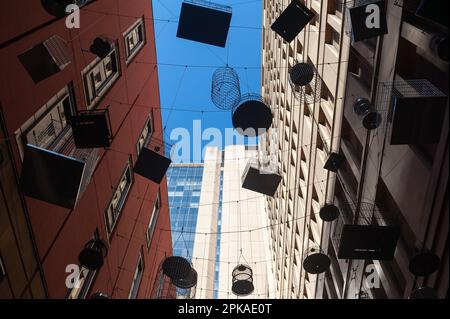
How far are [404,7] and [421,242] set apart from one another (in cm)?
439

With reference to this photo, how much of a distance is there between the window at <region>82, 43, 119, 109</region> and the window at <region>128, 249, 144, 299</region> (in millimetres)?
8292

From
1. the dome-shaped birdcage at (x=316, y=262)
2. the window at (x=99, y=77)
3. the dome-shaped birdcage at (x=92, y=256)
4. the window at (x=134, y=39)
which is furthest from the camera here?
the window at (x=134, y=39)

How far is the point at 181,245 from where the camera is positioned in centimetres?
6494

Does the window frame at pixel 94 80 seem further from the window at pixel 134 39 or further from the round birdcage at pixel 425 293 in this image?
the round birdcage at pixel 425 293

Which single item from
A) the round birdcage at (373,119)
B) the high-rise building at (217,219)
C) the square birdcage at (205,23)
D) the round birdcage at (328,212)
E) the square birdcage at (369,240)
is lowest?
the square birdcage at (369,240)

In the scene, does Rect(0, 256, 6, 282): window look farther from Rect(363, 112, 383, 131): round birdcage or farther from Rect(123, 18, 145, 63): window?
Rect(123, 18, 145, 63): window

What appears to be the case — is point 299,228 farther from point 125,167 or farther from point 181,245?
point 181,245

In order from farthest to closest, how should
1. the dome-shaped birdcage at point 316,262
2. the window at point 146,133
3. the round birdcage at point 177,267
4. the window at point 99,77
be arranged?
the window at point 146,133 < the window at point 99,77 < the round birdcage at point 177,267 < the dome-shaped birdcage at point 316,262

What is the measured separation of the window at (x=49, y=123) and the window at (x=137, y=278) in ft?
29.8

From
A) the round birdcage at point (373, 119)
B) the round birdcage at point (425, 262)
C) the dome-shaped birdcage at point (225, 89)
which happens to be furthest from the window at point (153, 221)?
the round birdcage at point (425, 262)

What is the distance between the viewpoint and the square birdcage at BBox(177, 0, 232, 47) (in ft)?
33.7

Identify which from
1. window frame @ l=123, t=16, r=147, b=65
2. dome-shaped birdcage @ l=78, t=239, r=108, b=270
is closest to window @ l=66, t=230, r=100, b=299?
dome-shaped birdcage @ l=78, t=239, r=108, b=270

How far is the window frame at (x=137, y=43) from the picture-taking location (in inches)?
632

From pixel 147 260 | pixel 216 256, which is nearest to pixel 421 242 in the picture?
pixel 147 260
